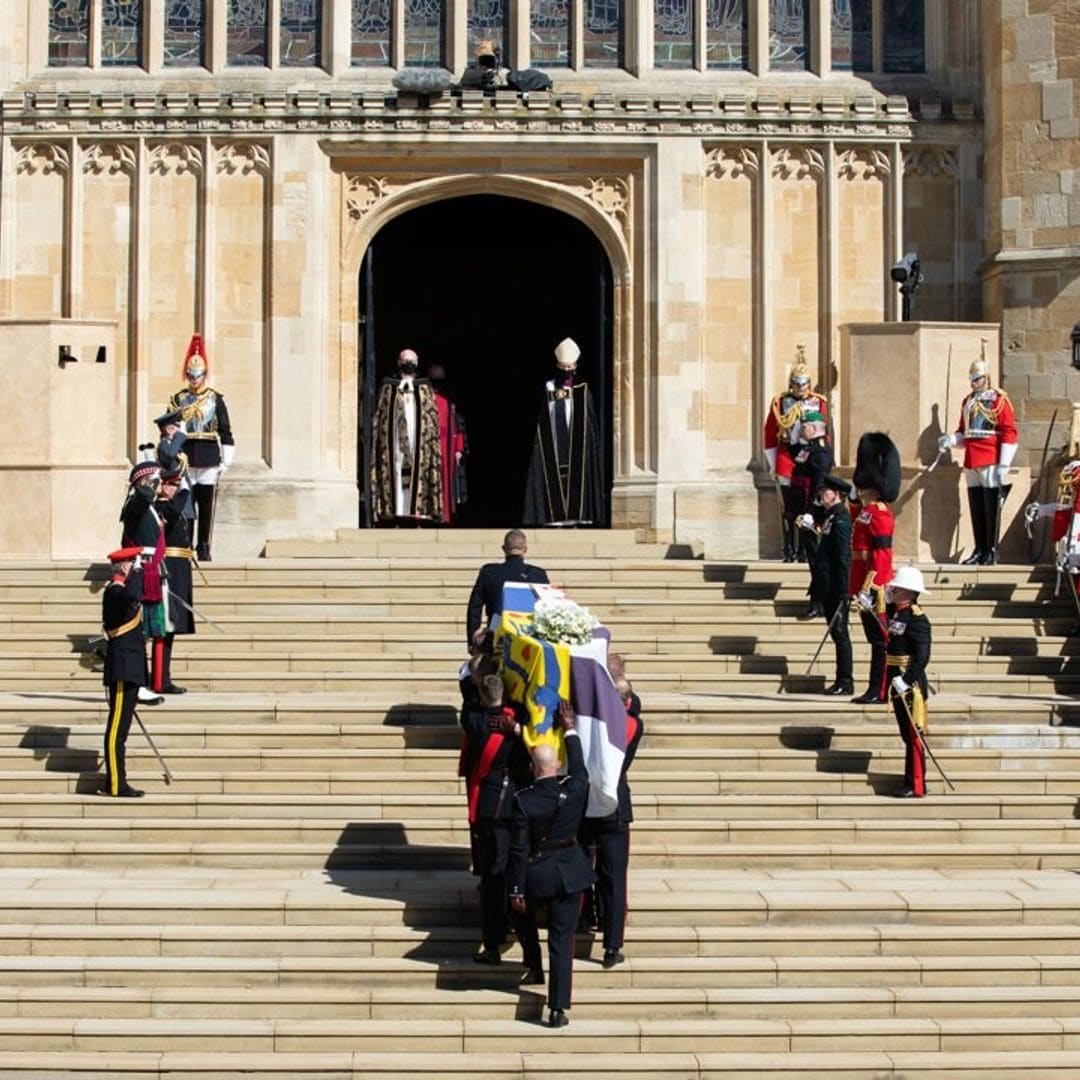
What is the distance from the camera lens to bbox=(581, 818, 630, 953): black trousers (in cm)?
1304

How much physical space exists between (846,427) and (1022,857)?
919cm

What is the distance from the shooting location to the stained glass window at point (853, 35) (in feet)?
81.9

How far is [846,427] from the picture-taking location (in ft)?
77.4

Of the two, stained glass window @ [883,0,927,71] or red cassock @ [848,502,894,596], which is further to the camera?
stained glass window @ [883,0,927,71]

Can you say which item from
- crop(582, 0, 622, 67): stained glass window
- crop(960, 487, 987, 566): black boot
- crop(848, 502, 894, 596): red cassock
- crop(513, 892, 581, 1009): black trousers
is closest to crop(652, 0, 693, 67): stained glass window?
crop(582, 0, 622, 67): stained glass window

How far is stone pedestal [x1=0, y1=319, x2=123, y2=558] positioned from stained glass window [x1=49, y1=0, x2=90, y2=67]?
161 inches

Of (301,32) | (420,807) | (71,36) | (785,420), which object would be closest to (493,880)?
(420,807)

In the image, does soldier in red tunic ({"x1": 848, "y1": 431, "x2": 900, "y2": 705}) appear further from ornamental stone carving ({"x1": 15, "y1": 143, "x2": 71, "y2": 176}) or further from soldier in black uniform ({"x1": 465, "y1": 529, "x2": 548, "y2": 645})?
ornamental stone carving ({"x1": 15, "y1": 143, "x2": 71, "y2": 176})

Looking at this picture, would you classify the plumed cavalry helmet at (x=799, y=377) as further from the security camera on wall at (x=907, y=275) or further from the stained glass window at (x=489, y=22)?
the stained glass window at (x=489, y=22)

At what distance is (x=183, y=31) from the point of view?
24.9m

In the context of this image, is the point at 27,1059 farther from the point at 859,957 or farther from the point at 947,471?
the point at 947,471

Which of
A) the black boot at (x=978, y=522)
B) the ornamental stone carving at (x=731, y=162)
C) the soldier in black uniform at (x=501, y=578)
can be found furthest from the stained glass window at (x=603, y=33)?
the soldier in black uniform at (x=501, y=578)

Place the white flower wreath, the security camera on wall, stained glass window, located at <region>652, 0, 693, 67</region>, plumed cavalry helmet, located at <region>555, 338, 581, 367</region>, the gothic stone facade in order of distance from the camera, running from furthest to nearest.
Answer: stained glass window, located at <region>652, 0, 693, 67</region>, the gothic stone facade, plumed cavalry helmet, located at <region>555, 338, 581, 367</region>, the security camera on wall, the white flower wreath

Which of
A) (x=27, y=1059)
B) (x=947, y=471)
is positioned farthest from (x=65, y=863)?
(x=947, y=471)
